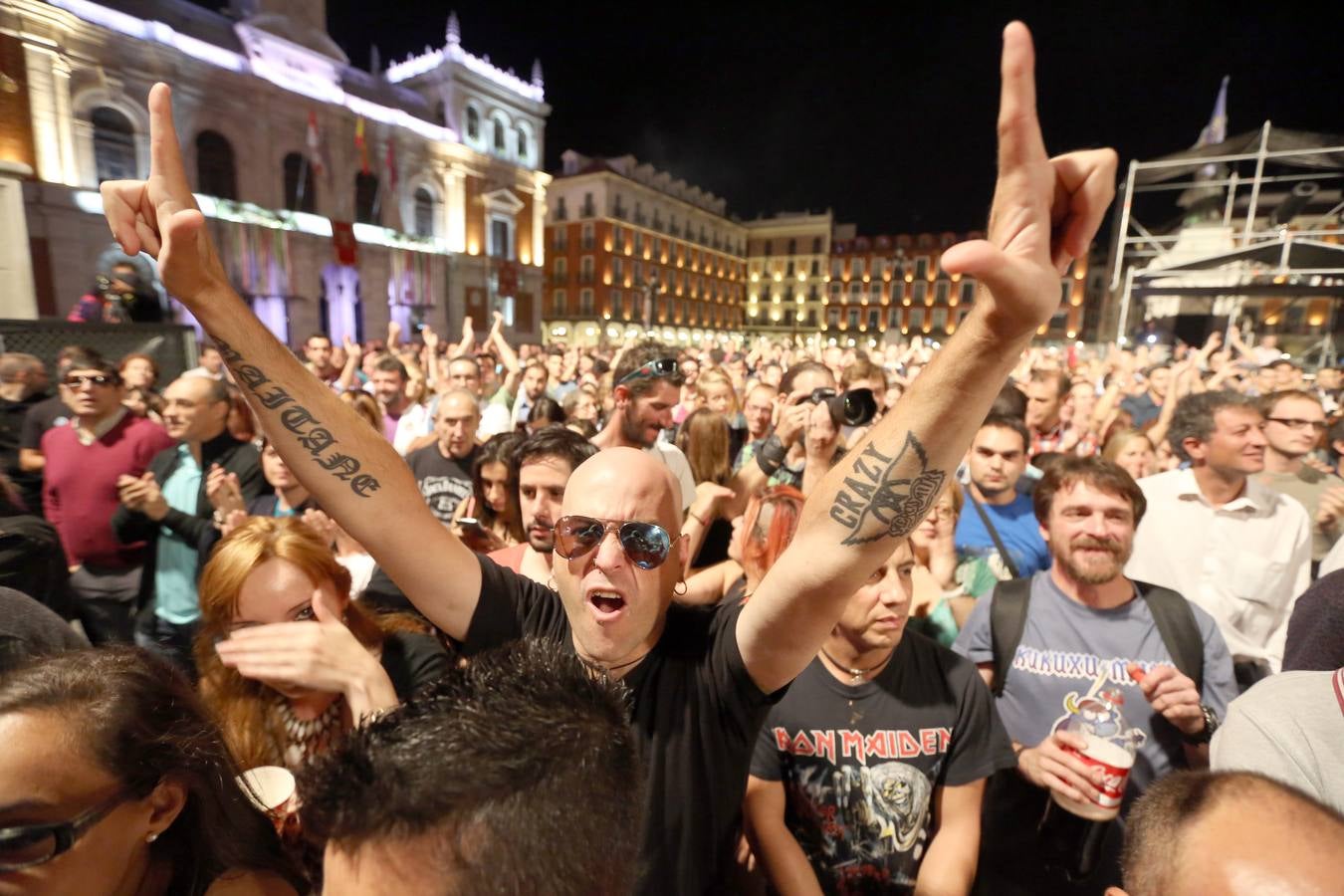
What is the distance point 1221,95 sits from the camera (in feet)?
77.3

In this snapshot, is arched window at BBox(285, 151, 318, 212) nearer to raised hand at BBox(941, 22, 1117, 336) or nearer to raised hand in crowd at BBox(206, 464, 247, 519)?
raised hand in crowd at BBox(206, 464, 247, 519)

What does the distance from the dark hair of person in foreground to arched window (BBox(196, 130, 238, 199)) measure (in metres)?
31.3

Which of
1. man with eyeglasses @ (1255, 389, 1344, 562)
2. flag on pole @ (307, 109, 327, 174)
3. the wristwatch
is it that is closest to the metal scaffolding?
man with eyeglasses @ (1255, 389, 1344, 562)

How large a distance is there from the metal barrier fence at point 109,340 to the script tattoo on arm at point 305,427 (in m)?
6.99

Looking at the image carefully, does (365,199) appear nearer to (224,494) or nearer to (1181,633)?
(224,494)

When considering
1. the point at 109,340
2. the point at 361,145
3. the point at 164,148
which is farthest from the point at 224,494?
the point at 361,145

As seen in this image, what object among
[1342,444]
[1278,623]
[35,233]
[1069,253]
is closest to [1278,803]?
[1069,253]

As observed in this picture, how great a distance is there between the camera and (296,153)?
88.8 feet

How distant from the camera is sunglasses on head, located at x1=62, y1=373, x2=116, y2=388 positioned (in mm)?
3297

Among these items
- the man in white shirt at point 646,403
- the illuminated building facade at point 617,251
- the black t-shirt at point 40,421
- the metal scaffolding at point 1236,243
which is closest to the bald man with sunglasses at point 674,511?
the man in white shirt at point 646,403

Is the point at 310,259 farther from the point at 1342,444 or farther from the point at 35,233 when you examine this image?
the point at 1342,444

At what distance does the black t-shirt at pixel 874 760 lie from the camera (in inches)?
72.0

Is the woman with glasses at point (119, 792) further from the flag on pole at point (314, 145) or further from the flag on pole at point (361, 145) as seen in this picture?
the flag on pole at point (361, 145)

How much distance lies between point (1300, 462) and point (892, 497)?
4.83 metres
